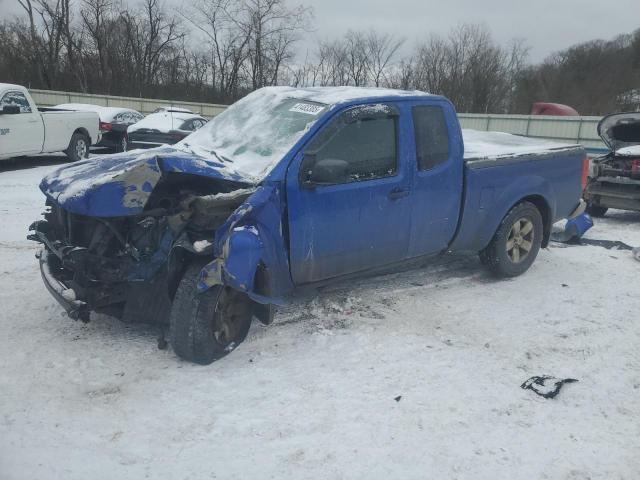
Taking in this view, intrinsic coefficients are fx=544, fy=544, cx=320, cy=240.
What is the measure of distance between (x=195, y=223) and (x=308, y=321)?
4.25 feet

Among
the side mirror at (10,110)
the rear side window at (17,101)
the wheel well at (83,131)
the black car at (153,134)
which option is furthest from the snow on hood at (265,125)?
the wheel well at (83,131)

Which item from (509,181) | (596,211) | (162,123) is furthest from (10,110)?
(596,211)

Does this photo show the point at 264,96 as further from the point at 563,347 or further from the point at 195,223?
the point at 563,347

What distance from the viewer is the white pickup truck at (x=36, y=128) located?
34.7 ft

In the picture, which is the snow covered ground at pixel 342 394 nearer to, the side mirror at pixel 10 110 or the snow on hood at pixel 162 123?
the side mirror at pixel 10 110

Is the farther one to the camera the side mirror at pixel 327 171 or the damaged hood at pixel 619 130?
the damaged hood at pixel 619 130

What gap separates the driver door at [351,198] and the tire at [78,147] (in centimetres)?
1027

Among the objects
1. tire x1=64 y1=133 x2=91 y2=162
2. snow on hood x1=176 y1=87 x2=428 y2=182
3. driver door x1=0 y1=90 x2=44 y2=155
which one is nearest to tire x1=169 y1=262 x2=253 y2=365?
snow on hood x1=176 y1=87 x2=428 y2=182

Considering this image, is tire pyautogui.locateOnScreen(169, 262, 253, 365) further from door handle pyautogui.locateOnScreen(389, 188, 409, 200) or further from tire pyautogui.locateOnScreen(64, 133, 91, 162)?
tire pyautogui.locateOnScreen(64, 133, 91, 162)

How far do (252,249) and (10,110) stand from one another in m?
9.07

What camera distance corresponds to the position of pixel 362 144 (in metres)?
4.17

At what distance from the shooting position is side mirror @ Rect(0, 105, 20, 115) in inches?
402

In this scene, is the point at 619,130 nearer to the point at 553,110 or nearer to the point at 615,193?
the point at 615,193

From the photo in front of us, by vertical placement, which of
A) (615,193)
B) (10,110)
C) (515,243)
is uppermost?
(10,110)
